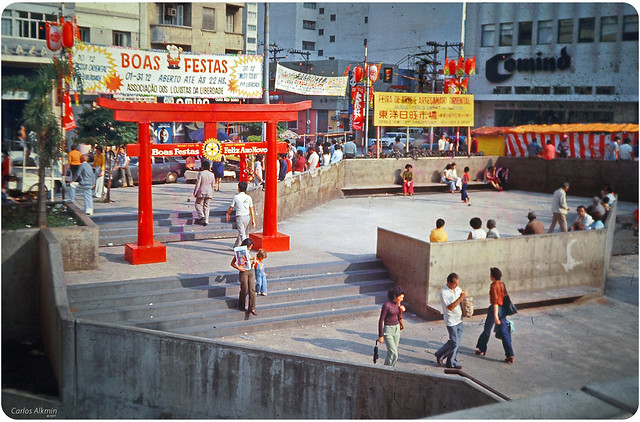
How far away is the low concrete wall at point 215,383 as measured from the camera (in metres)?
9.09

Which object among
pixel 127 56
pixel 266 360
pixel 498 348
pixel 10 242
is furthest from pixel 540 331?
pixel 127 56

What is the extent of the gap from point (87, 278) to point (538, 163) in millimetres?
21321

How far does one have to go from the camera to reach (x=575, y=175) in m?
27.9

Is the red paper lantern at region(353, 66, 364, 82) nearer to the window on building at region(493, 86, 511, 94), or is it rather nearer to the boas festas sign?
the boas festas sign

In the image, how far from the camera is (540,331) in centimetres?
1316

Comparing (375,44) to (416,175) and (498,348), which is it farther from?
(498,348)

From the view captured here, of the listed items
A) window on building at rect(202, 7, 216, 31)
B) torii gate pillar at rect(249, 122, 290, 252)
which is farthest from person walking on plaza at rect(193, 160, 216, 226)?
window on building at rect(202, 7, 216, 31)

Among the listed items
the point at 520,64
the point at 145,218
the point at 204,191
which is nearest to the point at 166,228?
the point at 204,191

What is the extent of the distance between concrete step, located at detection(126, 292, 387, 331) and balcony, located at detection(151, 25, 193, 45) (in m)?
27.7

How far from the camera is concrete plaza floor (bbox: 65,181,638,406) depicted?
37.1 feet

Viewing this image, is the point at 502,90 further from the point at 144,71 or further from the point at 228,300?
the point at 228,300

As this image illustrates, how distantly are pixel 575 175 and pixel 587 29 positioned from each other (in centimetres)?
1587

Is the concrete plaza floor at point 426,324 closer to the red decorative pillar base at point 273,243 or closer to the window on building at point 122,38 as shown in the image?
the red decorative pillar base at point 273,243

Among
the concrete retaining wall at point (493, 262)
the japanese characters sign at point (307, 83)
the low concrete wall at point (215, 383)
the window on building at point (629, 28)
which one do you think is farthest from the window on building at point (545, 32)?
the low concrete wall at point (215, 383)
